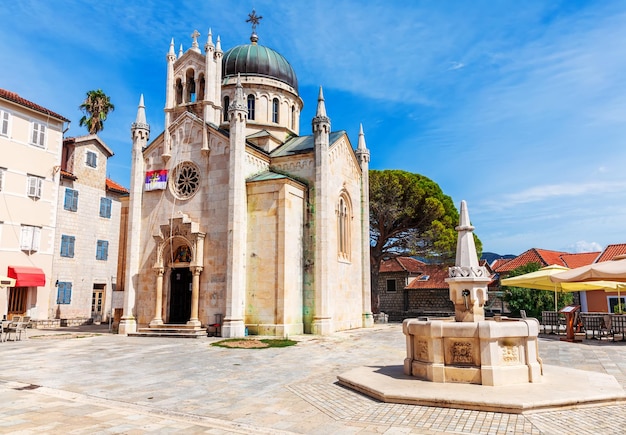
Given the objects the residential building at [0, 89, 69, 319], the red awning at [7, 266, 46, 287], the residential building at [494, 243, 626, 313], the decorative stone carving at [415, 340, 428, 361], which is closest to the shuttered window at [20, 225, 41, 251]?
the residential building at [0, 89, 69, 319]

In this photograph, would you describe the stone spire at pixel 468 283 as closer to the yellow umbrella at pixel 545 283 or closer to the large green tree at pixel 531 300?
the yellow umbrella at pixel 545 283

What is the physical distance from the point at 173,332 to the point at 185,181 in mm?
7691

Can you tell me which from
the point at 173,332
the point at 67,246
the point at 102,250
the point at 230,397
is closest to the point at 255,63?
the point at 173,332

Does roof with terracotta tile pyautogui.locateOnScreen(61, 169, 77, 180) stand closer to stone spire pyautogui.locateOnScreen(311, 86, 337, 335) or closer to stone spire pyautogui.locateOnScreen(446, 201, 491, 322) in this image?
stone spire pyautogui.locateOnScreen(311, 86, 337, 335)

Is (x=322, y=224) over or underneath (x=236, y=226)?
over

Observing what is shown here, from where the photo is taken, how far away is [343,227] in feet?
88.6

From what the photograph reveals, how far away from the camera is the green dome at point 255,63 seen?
30.0m

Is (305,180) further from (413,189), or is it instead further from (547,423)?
(547,423)

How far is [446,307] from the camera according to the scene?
45.1m

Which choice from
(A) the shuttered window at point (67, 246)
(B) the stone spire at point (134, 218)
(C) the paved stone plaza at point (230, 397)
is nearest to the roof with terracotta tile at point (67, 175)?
(A) the shuttered window at point (67, 246)

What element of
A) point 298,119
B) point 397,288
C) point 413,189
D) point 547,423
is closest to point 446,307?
point 397,288

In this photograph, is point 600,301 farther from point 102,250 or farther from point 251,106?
point 102,250

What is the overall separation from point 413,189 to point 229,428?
101ft

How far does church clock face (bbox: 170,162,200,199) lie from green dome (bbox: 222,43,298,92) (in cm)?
839
